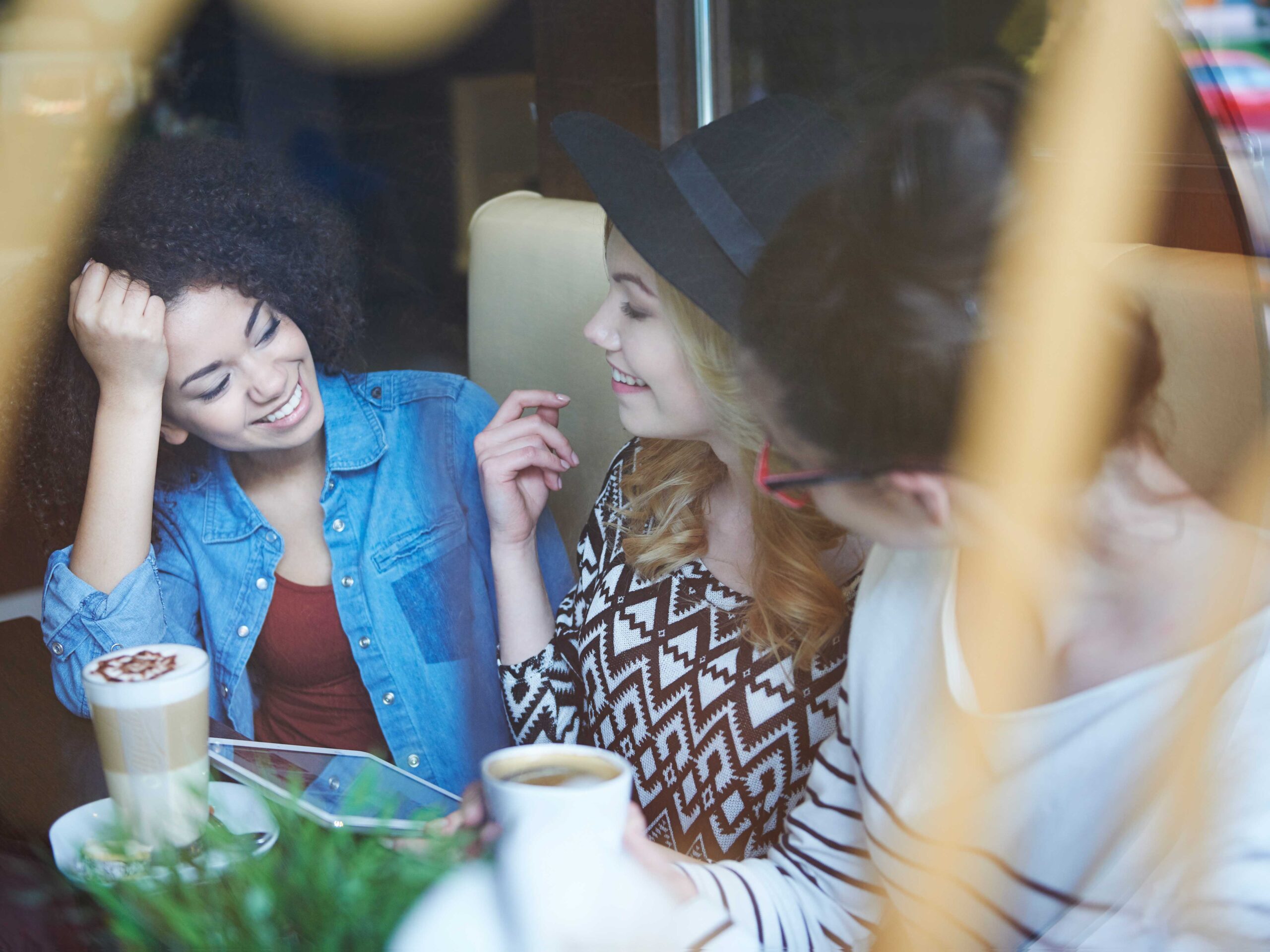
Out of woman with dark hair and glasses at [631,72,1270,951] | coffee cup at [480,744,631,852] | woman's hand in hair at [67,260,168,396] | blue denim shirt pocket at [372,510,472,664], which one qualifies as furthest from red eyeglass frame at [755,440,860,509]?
woman's hand in hair at [67,260,168,396]

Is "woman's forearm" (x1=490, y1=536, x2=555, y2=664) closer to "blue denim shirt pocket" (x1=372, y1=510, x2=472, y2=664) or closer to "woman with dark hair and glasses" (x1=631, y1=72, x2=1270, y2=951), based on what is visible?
"blue denim shirt pocket" (x1=372, y1=510, x2=472, y2=664)

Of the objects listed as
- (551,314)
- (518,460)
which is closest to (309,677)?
(518,460)

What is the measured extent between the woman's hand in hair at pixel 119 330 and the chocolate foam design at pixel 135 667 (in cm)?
16

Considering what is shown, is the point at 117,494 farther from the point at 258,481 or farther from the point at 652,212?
the point at 652,212

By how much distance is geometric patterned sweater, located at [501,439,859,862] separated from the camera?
2.24 ft

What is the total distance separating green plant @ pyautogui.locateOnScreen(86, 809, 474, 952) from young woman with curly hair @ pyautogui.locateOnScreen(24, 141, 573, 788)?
17 cm

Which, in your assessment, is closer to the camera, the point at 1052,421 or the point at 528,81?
the point at 1052,421

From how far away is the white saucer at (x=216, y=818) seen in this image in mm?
519

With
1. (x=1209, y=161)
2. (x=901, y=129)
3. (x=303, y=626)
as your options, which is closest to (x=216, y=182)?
(x=303, y=626)

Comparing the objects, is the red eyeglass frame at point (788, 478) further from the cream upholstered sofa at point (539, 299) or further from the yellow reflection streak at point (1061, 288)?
the cream upholstered sofa at point (539, 299)

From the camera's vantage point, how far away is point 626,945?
423 mm

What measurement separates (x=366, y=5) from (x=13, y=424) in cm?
35

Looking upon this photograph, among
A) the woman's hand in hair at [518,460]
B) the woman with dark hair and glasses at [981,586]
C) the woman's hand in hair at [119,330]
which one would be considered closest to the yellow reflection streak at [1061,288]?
the woman with dark hair and glasses at [981,586]

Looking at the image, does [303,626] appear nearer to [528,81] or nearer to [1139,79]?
[528,81]
